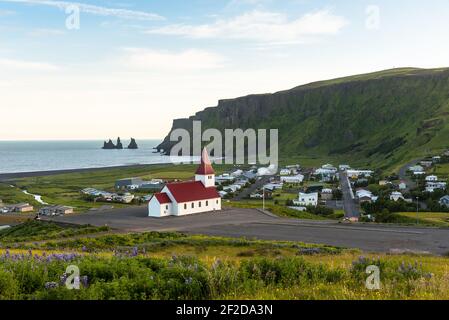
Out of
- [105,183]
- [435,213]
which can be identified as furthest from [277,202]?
[105,183]

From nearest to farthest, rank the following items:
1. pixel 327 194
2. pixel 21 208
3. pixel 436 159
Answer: pixel 21 208 → pixel 327 194 → pixel 436 159

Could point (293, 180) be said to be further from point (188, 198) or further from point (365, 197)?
point (188, 198)

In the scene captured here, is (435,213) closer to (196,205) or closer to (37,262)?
(196,205)

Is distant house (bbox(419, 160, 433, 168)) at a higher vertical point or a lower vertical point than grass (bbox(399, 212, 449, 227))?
higher

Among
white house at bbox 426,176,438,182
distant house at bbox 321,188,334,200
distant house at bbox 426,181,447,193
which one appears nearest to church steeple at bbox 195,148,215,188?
distant house at bbox 321,188,334,200

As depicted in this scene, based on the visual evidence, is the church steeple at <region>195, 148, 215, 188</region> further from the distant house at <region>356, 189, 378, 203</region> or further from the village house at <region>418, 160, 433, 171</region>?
the village house at <region>418, 160, 433, 171</region>

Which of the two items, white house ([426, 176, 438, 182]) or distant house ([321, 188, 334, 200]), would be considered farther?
white house ([426, 176, 438, 182])

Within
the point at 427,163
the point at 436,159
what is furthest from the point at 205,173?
the point at 436,159

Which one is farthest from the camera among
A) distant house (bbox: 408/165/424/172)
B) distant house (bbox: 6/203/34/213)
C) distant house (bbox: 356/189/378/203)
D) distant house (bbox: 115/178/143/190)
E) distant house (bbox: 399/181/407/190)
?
distant house (bbox: 115/178/143/190)
